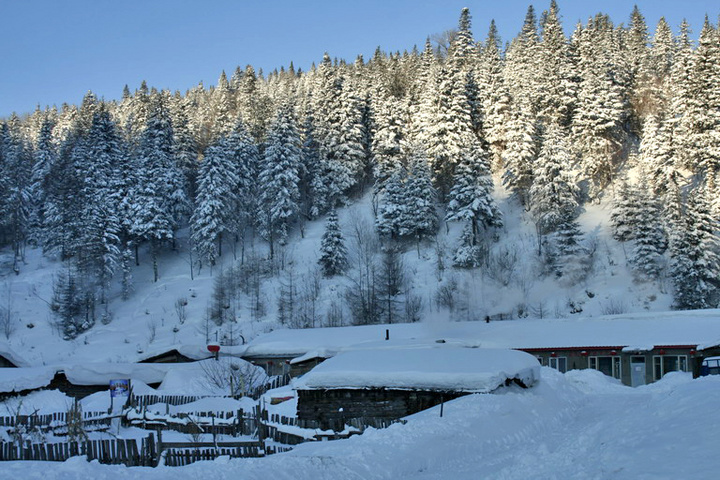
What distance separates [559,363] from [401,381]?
19.2 meters

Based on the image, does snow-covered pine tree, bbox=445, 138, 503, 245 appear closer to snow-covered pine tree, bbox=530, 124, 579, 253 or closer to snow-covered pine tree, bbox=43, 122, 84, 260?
snow-covered pine tree, bbox=530, 124, 579, 253

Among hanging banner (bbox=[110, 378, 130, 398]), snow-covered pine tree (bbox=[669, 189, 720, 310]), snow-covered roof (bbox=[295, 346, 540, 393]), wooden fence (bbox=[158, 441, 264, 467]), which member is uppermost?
snow-covered pine tree (bbox=[669, 189, 720, 310])

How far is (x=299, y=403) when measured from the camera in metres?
23.5

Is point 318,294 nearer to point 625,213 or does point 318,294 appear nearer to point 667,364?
point 625,213

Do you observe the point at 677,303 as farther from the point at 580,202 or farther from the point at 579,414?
the point at 579,414

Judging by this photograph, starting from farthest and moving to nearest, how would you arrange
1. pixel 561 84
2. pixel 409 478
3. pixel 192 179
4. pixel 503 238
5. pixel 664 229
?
pixel 192 179 < pixel 561 84 < pixel 503 238 < pixel 664 229 < pixel 409 478

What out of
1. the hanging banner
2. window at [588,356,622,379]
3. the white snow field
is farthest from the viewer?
window at [588,356,622,379]

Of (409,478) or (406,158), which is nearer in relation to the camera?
(409,478)

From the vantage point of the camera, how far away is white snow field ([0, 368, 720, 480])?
9.12 m

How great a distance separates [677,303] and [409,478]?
3855 centimetres

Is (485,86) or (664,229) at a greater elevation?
(485,86)

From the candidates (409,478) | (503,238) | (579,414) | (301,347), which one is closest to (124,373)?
(301,347)

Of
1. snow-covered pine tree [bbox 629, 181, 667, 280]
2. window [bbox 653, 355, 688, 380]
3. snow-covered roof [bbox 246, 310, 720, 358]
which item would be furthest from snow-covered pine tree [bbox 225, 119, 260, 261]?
window [bbox 653, 355, 688, 380]

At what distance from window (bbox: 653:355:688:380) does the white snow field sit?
17.7 metres
